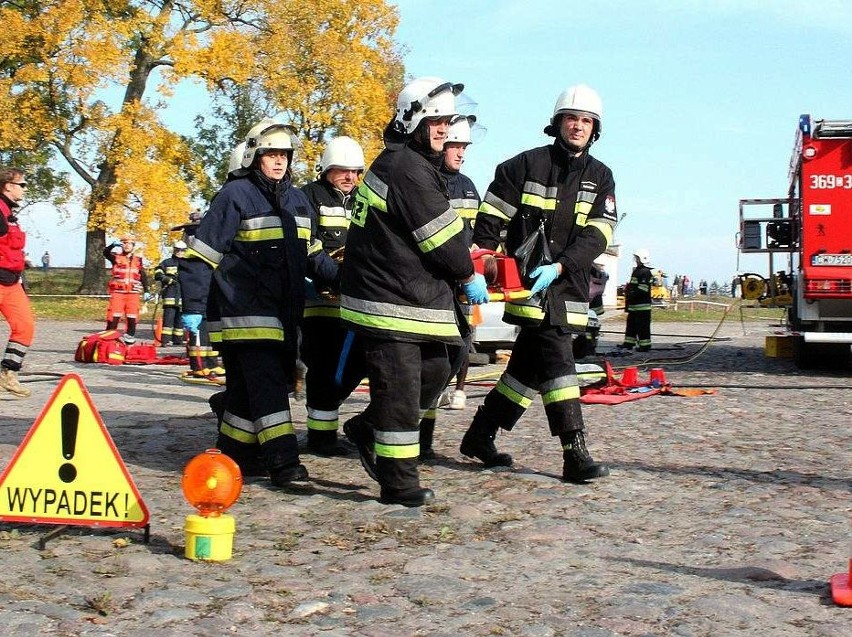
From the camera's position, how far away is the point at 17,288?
1030 cm

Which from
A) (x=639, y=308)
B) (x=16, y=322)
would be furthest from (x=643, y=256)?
(x=16, y=322)

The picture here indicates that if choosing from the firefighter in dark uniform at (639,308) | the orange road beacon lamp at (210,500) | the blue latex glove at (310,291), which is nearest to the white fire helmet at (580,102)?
the blue latex glove at (310,291)

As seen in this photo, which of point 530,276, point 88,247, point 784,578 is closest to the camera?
point 784,578

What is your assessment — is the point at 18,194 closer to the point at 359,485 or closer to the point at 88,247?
the point at 359,485

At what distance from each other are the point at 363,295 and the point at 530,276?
1.03 m

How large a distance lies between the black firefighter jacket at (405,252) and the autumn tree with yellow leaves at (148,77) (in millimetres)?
24750

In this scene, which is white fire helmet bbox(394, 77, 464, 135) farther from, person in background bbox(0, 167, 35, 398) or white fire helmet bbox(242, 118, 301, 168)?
person in background bbox(0, 167, 35, 398)

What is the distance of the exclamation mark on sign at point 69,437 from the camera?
4.88 metres

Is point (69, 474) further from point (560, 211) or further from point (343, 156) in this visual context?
point (343, 156)

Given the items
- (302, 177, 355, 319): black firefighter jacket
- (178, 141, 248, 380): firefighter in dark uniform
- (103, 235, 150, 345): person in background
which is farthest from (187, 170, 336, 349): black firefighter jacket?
(103, 235, 150, 345): person in background

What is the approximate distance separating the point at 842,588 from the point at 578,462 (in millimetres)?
2320

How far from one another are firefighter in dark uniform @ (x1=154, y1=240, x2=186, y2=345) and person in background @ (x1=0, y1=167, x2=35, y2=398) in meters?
6.18

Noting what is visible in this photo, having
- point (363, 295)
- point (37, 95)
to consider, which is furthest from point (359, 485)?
point (37, 95)

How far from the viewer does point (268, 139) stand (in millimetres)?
6504
